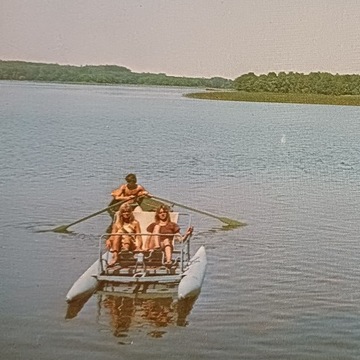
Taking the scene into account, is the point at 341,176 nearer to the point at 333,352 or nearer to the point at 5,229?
the point at 5,229

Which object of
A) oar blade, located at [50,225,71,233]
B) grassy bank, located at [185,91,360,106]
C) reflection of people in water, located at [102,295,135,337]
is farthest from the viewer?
grassy bank, located at [185,91,360,106]

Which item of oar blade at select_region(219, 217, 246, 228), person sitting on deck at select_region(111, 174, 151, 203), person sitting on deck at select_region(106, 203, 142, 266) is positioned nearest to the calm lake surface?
oar blade at select_region(219, 217, 246, 228)

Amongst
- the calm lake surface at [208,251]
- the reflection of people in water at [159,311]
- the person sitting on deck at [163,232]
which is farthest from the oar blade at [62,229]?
the reflection of people in water at [159,311]

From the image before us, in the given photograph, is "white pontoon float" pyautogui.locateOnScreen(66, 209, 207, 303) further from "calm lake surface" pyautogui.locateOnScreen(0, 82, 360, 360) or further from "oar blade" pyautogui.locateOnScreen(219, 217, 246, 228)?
"oar blade" pyautogui.locateOnScreen(219, 217, 246, 228)

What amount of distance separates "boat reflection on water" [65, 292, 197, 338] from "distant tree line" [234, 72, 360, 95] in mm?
33236

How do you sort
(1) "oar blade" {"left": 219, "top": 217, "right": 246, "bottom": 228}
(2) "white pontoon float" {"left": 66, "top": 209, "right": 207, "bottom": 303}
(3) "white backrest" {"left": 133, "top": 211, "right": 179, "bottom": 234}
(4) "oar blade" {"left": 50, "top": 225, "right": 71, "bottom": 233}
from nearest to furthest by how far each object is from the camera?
(2) "white pontoon float" {"left": 66, "top": 209, "right": 207, "bottom": 303} → (3) "white backrest" {"left": 133, "top": 211, "right": 179, "bottom": 234} → (4) "oar blade" {"left": 50, "top": 225, "right": 71, "bottom": 233} → (1) "oar blade" {"left": 219, "top": 217, "right": 246, "bottom": 228}

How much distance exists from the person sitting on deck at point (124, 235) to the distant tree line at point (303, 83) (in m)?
32.5

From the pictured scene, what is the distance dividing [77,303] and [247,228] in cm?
436

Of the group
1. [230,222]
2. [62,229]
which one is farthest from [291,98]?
[62,229]

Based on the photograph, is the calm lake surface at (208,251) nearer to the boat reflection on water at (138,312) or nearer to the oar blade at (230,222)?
the boat reflection on water at (138,312)

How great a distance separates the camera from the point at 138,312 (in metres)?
6.02

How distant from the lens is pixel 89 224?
10.2 metres

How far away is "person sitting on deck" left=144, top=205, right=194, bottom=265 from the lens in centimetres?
676

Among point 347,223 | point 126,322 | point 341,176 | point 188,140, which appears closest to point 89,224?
point 347,223
